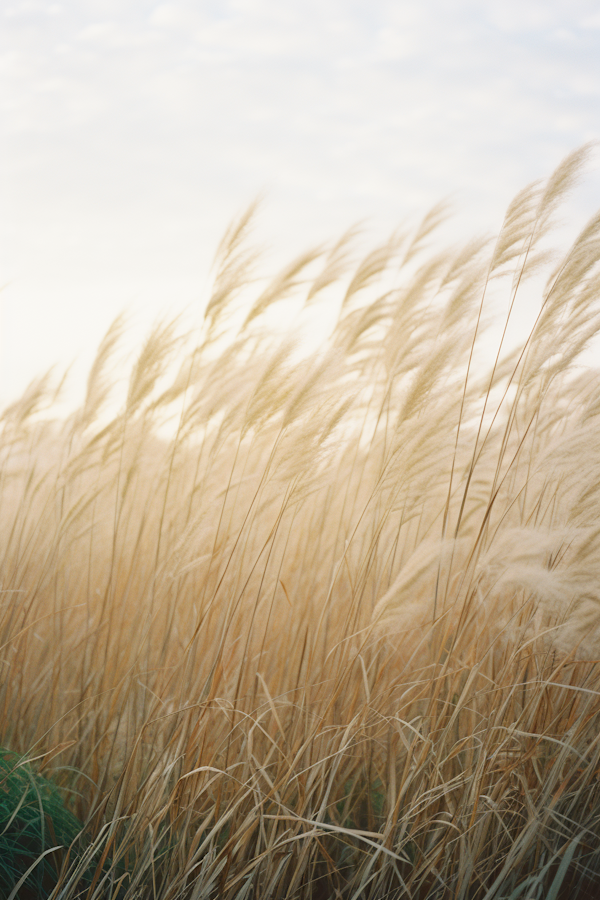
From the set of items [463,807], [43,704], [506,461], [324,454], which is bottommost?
[43,704]

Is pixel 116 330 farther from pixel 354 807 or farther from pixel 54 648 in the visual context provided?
pixel 354 807

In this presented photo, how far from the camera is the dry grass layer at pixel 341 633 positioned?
1.10 meters

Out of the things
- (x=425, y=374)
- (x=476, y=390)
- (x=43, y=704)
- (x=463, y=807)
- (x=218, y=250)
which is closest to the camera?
(x=463, y=807)

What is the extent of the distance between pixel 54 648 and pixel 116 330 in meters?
0.84

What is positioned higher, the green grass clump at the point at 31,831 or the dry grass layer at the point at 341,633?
the dry grass layer at the point at 341,633

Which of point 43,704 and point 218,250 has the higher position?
point 218,250

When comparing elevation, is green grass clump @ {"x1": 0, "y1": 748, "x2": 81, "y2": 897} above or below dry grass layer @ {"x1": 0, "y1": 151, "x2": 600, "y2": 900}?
below

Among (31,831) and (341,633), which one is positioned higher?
(341,633)

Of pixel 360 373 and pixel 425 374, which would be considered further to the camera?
pixel 360 373

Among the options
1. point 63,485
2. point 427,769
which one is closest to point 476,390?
point 427,769

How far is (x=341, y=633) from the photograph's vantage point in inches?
55.1

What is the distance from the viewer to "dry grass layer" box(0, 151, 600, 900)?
110 cm

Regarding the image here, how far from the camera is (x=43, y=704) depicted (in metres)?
1.49

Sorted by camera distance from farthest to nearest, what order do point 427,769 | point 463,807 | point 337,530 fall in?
point 337,530, point 427,769, point 463,807
